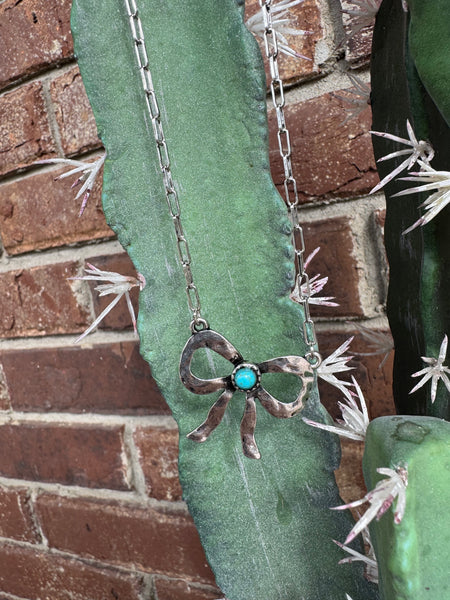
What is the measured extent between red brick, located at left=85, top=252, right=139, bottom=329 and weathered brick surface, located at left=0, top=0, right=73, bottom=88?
20cm

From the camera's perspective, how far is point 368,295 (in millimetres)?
506

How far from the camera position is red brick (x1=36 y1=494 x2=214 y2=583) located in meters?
0.61

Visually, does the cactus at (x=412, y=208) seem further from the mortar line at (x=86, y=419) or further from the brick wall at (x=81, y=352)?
the mortar line at (x=86, y=419)

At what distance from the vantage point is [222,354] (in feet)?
1.15

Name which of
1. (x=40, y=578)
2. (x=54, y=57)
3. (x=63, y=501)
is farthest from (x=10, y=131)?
(x=40, y=578)

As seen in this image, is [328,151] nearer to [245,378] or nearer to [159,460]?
[245,378]

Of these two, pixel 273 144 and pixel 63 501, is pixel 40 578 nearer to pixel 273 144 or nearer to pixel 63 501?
pixel 63 501

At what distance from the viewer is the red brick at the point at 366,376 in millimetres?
505

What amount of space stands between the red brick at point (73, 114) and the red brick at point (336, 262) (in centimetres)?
23

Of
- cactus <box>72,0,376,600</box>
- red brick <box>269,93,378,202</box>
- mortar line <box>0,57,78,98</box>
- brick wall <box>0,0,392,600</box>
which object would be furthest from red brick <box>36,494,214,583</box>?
mortar line <box>0,57,78,98</box>

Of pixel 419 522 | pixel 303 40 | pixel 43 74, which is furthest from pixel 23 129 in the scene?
pixel 419 522

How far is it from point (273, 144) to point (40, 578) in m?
0.56

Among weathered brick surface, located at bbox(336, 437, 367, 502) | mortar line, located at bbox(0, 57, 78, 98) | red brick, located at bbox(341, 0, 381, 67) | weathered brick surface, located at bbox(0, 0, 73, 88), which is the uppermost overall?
weathered brick surface, located at bbox(0, 0, 73, 88)

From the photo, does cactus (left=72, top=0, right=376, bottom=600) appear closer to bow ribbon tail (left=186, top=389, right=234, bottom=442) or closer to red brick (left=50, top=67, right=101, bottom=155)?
bow ribbon tail (left=186, top=389, right=234, bottom=442)
